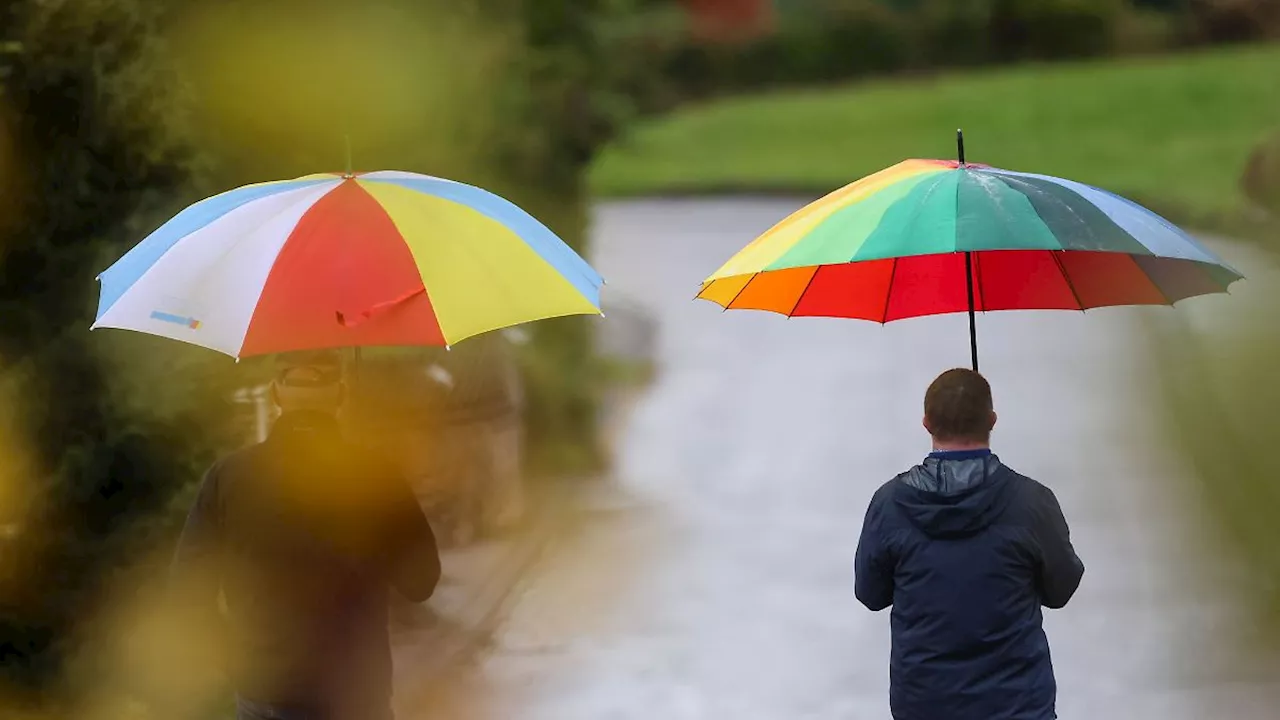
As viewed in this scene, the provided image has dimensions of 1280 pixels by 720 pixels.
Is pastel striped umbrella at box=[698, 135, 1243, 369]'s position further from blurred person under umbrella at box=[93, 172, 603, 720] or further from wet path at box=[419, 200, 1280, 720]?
wet path at box=[419, 200, 1280, 720]

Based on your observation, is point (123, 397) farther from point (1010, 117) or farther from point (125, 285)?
point (1010, 117)

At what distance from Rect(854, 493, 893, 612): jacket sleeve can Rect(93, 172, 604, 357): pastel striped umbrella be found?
0.87 meters

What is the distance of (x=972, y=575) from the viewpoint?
374 centimetres

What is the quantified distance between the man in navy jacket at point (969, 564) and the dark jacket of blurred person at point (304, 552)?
1162mm

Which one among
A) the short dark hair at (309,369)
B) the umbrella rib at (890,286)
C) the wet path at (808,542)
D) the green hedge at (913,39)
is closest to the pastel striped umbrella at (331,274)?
the short dark hair at (309,369)

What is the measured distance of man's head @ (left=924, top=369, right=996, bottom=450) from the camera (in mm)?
3760

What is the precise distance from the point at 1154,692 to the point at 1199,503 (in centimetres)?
402

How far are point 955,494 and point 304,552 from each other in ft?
5.04

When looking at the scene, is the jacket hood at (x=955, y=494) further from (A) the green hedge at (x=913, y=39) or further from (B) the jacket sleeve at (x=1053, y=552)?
(A) the green hedge at (x=913, y=39)

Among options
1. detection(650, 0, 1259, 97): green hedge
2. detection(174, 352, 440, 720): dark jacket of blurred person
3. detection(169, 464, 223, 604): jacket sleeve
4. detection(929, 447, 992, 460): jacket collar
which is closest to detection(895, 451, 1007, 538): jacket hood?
detection(929, 447, 992, 460): jacket collar

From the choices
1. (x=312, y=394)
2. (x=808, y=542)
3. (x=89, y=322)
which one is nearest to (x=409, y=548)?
(x=312, y=394)

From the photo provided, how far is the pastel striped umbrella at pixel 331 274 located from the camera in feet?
12.4

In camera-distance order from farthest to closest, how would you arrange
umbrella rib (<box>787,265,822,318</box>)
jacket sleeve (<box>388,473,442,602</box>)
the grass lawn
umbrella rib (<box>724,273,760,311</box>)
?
the grass lawn → umbrella rib (<box>787,265,822,318</box>) → umbrella rib (<box>724,273,760,311</box>) → jacket sleeve (<box>388,473,442,602</box>)

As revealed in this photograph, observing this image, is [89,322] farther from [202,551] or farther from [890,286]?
[890,286]
